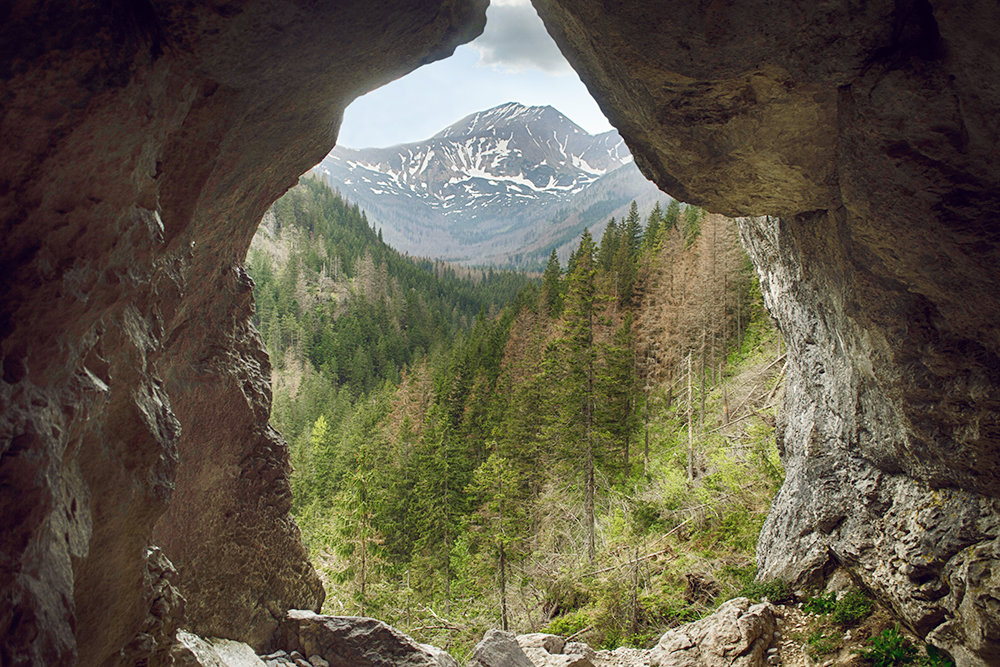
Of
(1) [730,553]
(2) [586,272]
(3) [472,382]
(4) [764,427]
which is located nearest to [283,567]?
(1) [730,553]

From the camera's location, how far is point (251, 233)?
7.62 metres

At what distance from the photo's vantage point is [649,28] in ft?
18.4

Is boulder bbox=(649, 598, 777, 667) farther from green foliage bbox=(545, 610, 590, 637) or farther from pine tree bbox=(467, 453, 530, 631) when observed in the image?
pine tree bbox=(467, 453, 530, 631)

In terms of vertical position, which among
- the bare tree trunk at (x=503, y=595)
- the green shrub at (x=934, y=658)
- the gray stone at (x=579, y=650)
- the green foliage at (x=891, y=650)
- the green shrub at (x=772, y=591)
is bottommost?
the bare tree trunk at (x=503, y=595)

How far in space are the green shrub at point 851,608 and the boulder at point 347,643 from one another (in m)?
7.11

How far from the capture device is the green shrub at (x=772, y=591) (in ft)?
34.3

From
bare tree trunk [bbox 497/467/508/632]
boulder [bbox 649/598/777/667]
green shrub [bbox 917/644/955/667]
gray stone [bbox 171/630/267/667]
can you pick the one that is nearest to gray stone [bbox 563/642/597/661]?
boulder [bbox 649/598/777/667]

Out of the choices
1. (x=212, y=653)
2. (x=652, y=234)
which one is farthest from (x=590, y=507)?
(x=652, y=234)

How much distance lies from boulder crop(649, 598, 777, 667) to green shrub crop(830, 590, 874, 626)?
1107 mm

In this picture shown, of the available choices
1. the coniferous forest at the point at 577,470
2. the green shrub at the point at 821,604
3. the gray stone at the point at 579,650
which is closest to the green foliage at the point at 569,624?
the coniferous forest at the point at 577,470

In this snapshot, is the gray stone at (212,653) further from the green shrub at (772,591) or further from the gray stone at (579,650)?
the green shrub at (772,591)

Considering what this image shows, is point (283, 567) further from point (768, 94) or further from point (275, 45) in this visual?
point (768, 94)

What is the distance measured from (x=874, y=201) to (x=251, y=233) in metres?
8.15

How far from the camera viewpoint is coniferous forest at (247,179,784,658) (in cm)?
1662
